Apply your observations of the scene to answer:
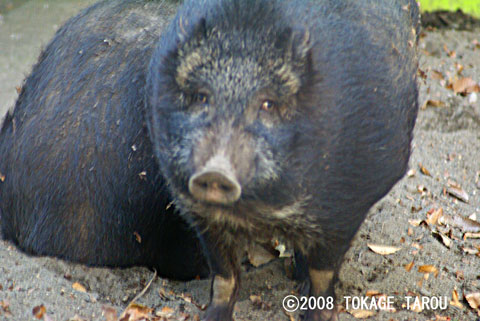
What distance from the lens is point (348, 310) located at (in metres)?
3.49

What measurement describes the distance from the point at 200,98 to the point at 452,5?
4.93 metres

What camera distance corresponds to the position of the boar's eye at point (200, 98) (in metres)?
2.58

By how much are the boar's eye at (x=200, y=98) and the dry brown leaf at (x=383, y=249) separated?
1.81 meters

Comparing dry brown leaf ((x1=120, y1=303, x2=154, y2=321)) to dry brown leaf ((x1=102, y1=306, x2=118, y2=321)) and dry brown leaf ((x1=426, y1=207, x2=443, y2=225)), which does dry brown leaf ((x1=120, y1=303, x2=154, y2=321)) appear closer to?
dry brown leaf ((x1=102, y1=306, x2=118, y2=321))

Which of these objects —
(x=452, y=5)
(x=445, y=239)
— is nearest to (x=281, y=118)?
(x=445, y=239)

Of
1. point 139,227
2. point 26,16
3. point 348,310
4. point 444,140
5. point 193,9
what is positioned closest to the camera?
point 193,9

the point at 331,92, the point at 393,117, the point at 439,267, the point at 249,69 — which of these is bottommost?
the point at 439,267

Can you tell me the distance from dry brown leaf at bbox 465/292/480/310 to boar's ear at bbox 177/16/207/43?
2.03 m

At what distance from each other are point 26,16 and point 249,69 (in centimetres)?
539

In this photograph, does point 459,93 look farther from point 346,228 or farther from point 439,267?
point 346,228

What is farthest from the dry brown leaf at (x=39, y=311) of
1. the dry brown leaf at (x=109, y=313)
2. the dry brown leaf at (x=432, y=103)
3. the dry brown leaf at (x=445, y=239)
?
the dry brown leaf at (x=432, y=103)

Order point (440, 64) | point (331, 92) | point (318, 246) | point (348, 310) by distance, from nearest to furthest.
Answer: point (331, 92)
point (318, 246)
point (348, 310)
point (440, 64)

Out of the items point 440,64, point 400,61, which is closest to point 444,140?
point 440,64

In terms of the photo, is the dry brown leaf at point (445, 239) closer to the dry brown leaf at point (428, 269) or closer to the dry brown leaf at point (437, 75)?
the dry brown leaf at point (428, 269)
